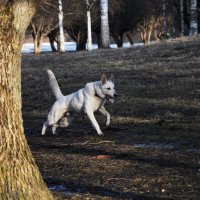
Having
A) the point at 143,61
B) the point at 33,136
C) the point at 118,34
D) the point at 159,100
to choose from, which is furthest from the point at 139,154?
the point at 118,34

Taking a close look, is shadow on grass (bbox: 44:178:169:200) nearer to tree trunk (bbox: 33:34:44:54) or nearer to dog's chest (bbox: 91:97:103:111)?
dog's chest (bbox: 91:97:103:111)

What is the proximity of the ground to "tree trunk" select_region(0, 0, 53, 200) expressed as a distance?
105 centimetres

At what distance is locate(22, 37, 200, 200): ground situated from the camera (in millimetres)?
5996

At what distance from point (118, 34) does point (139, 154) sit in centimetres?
5019

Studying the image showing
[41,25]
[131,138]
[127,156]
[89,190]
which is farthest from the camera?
[41,25]

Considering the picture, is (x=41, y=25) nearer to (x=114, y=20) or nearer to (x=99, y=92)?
(x=114, y=20)

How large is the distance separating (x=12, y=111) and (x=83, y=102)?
4.55 metres

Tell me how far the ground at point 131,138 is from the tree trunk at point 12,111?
1.05m

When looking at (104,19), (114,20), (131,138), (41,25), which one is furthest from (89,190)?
(114,20)

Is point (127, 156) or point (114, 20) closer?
point (127, 156)

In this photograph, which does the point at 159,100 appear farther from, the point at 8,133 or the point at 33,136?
the point at 8,133

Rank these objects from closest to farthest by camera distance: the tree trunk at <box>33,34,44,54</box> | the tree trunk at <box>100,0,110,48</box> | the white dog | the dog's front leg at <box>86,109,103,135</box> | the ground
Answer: the ground, the dog's front leg at <box>86,109,103,135</box>, the white dog, the tree trunk at <box>100,0,110,48</box>, the tree trunk at <box>33,34,44,54</box>

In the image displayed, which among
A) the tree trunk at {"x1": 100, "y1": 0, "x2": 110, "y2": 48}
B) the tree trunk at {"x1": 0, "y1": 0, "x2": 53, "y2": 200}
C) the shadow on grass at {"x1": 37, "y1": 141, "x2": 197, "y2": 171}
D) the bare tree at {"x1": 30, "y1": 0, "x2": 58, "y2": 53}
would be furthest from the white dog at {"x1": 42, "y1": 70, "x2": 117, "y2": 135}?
the bare tree at {"x1": 30, "y1": 0, "x2": 58, "y2": 53}

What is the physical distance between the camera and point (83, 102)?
9.20 meters
